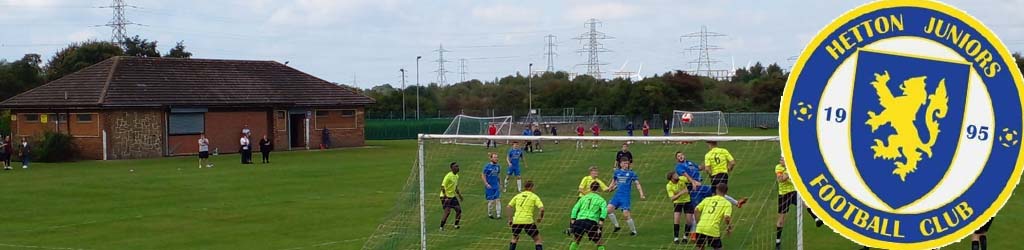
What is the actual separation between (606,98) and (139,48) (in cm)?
3898

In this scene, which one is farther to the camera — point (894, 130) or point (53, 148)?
point (53, 148)

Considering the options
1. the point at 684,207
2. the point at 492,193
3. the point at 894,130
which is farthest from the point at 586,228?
the point at 894,130

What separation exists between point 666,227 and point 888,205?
16.4 metres

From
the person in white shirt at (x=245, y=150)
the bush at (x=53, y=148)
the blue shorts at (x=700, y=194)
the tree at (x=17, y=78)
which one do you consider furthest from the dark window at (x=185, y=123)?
the blue shorts at (x=700, y=194)

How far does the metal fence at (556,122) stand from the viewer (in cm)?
7331

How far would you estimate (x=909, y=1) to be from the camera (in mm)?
4438

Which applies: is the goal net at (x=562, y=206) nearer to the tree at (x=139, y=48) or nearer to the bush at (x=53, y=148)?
the bush at (x=53, y=148)

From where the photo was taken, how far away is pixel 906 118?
4.48 metres

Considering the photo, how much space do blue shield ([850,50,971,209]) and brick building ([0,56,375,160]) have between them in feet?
150

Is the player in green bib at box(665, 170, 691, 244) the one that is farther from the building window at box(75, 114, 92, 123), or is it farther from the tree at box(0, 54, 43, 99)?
the tree at box(0, 54, 43, 99)

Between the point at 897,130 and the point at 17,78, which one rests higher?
the point at 17,78

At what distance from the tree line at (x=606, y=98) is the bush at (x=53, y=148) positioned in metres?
44.4

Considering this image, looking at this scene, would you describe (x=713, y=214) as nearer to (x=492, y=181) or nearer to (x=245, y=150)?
(x=492, y=181)

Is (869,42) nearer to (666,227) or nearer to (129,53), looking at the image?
(666,227)
